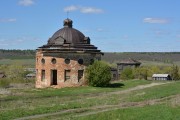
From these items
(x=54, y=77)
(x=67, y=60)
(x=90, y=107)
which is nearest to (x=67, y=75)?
(x=67, y=60)

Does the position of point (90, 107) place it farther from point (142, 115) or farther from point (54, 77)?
point (54, 77)

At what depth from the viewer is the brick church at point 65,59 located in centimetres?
4312

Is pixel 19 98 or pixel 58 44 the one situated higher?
pixel 58 44

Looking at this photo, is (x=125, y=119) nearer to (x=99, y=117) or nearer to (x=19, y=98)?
(x=99, y=117)

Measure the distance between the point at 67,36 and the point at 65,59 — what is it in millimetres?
3227

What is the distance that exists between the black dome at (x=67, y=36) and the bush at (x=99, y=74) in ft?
14.4

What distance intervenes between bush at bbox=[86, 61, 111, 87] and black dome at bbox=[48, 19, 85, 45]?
14.4 ft

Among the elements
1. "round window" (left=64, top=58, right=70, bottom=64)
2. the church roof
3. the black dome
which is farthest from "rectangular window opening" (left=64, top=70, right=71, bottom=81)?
the black dome

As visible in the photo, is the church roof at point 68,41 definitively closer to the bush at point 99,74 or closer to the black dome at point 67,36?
the black dome at point 67,36

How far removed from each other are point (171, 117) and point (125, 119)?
8.15 feet

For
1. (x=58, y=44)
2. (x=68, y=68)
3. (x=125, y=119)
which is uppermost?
(x=58, y=44)

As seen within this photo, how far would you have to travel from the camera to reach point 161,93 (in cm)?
3356

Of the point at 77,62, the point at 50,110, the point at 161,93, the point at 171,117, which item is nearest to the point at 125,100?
the point at 161,93

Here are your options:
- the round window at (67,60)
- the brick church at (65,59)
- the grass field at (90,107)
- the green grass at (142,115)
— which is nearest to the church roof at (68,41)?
the brick church at (65,59)
